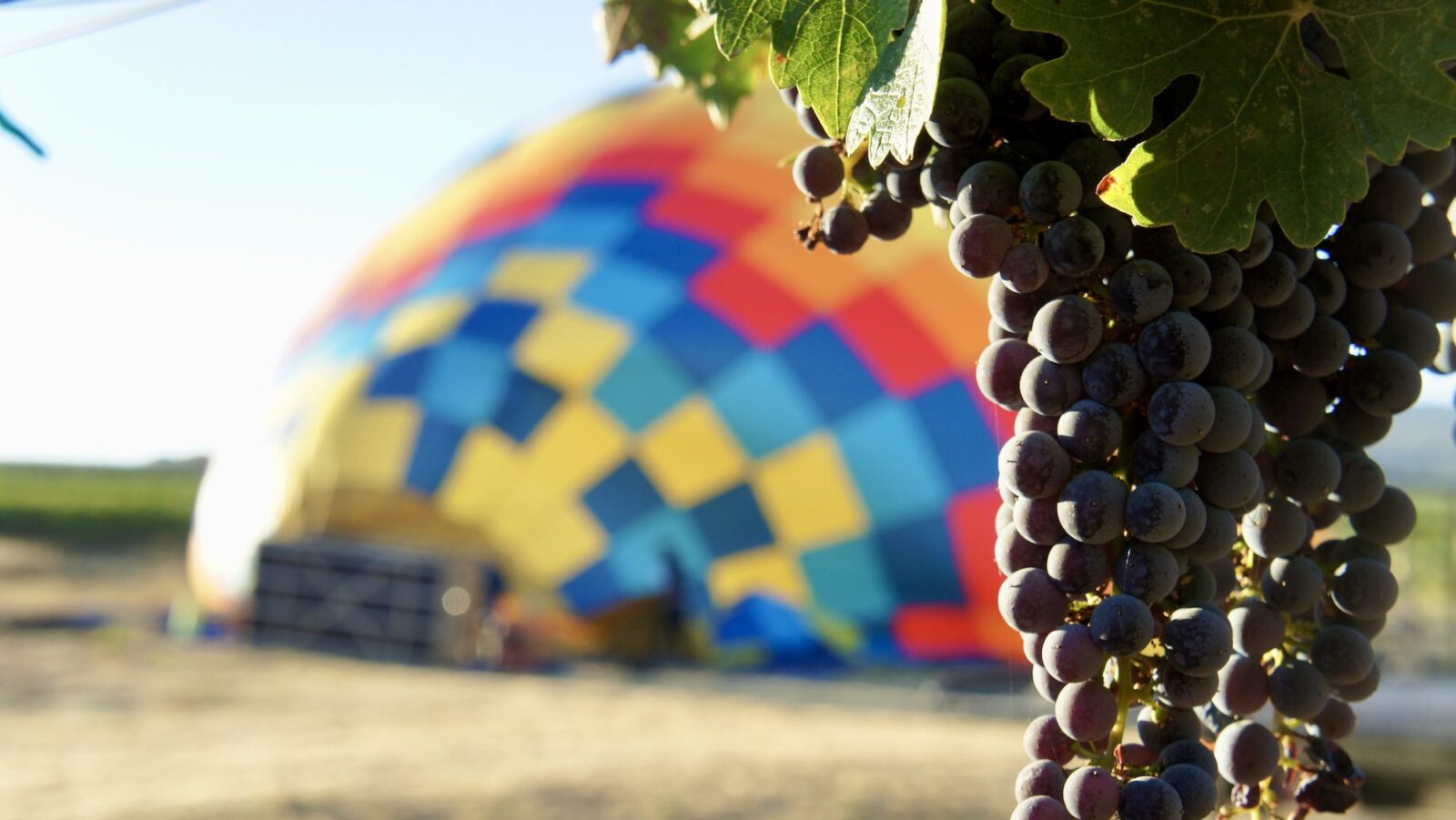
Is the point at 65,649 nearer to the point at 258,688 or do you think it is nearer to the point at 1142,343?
the point at 258,688

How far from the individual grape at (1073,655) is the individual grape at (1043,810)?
0.07 meters

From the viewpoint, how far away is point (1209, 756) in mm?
817

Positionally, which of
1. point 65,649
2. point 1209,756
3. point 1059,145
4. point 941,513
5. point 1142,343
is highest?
point 941,513

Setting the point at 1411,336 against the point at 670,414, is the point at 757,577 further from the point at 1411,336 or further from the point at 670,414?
the point at 1411,336

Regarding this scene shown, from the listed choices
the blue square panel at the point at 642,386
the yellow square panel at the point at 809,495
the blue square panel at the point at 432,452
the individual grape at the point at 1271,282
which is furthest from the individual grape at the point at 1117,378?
the blue square panel at the point at 432,452

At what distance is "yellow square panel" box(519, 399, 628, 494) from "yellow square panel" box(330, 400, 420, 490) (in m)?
0.84

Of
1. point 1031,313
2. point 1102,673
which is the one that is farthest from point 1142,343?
point 1102,673

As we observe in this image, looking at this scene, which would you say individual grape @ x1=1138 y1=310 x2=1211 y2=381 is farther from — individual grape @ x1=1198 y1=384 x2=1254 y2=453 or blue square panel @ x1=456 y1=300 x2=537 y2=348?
blue square panel @ x1=456 y1=300 x2=537 y2=348

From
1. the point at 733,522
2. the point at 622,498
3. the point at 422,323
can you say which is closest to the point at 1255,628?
the point at 733,522

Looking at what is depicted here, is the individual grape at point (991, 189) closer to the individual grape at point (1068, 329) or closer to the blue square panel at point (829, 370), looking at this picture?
the individual grape at point (1068, 329)

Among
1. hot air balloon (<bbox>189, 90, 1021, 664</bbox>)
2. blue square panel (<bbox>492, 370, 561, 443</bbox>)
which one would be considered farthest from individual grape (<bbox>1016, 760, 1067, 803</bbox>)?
blue square panel (<bbox>492, 370, 561, 443</bbox>)

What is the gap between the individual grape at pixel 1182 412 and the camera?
80cm

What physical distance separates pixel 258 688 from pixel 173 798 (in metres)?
2.72

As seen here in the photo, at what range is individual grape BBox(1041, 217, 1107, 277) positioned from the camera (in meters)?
0.82
